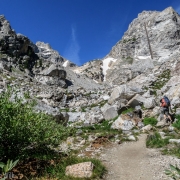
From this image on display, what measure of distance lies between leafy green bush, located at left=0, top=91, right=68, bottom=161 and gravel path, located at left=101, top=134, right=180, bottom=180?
282 cm

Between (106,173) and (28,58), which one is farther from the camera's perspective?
(28,58)

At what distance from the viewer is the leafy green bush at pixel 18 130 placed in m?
7.07

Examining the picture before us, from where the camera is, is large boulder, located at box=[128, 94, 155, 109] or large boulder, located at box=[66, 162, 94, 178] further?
large boulder, located at box=[128, 94, 155, 109]

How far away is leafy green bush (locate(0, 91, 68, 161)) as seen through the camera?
707 centimetres

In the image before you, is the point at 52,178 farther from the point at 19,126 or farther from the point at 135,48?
the point at 135,48

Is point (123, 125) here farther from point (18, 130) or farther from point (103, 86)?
point (103, 86)

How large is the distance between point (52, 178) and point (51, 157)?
2086mm

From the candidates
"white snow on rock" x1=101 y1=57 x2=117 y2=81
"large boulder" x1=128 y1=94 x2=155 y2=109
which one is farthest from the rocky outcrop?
"white snow on rock" x1=101 y1=57 x2=117 y2=81

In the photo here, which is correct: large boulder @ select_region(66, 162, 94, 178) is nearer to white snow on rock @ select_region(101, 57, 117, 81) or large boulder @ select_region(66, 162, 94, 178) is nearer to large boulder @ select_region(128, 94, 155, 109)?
large boulder @ select_region(128, 94, 155, 109)

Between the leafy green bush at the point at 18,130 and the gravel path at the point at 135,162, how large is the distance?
9.24 feet

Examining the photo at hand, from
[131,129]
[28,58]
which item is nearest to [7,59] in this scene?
[28,58]

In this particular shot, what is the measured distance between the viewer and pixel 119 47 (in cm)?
11275

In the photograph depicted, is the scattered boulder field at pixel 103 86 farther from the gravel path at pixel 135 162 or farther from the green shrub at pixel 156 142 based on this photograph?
the gravel path at pixel 135 162

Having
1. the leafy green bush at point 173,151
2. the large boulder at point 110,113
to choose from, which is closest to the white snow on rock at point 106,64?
the large boulder at point 110,113
